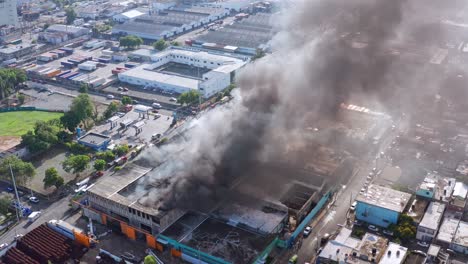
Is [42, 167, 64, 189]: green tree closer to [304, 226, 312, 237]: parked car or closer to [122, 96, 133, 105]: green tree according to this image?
[122, 96, 133, 105]: green tree

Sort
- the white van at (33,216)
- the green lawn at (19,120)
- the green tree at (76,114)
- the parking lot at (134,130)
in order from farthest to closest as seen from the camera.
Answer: the green lawn at (19,120) → the green tree at (76,114) → the parking lot at (134,130) → the white van at (33,216)

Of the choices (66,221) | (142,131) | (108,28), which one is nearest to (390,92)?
(142,131)

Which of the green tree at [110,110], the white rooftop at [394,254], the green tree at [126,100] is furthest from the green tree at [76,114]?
the white rooftop at [394,254]

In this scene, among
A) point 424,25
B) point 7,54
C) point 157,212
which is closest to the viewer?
point 157,212

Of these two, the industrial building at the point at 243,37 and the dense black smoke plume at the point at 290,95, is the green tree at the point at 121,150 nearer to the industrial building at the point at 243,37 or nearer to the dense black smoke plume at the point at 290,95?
the dense black smoke plume at the point at 290,95

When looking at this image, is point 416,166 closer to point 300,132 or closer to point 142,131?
point 300,132
